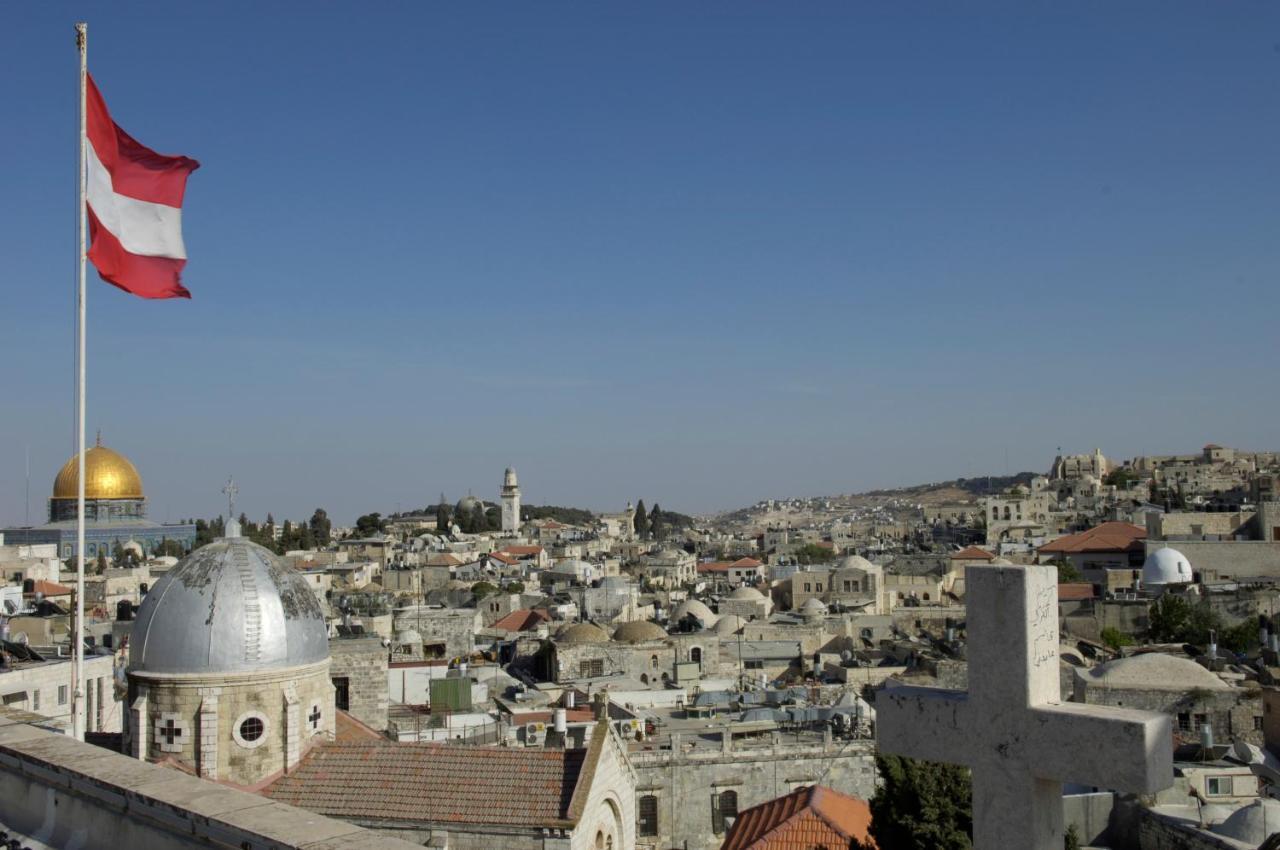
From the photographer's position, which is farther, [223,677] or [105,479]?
[105,479]

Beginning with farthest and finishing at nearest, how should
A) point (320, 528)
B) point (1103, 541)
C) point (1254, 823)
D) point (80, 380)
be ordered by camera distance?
1. point (320, 528)
2. point (1103, 541)
3. point (1254, 823)
4. point (80, 380)

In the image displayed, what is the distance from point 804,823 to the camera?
1739cm

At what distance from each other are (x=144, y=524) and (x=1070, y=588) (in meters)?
60.6

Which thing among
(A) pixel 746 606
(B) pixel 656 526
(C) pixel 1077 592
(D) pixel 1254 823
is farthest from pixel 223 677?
(B) pixel 656 526

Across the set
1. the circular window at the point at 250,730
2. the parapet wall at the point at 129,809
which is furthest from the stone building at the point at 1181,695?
the parapet wall at the point at 129,809

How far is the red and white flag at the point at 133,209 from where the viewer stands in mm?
10469

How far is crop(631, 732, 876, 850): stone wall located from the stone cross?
16521 millimetres

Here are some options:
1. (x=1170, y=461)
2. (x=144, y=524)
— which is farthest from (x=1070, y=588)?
(x=1170, y=461)

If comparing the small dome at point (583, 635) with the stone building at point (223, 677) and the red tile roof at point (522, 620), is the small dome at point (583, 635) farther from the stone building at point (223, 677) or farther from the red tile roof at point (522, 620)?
the stone building at point (223, 677)

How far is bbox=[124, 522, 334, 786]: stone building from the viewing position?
47.3 feet

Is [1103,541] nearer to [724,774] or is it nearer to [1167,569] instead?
[1167,569]

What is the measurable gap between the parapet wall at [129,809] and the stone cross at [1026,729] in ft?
7.88

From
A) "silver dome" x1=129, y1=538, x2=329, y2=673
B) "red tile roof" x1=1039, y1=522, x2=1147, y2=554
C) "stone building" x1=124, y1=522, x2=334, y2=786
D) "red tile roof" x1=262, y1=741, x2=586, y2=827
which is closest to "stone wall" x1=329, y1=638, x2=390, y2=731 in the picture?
"silver dome" x1=129, y1=538, x2=329, y2=673

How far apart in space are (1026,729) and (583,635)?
3258cm
